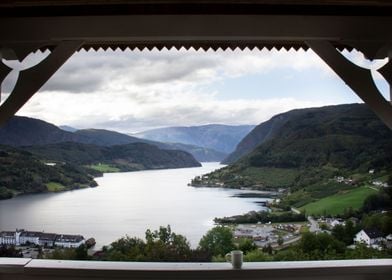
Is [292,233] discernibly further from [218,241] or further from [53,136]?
[53,136]

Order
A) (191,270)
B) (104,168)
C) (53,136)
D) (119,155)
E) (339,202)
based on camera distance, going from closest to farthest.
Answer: (191,270) → (339,202) → (53,136) → (104,168) → (119,155)

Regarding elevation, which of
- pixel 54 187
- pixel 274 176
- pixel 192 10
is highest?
pixel 192 10

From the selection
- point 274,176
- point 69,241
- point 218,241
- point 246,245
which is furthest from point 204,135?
point 69,241

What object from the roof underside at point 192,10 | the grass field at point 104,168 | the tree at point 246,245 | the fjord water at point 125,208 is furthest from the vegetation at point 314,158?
the roof underside at point 192,10

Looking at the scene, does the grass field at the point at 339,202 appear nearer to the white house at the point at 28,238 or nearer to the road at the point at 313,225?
the road at the point at 313,225

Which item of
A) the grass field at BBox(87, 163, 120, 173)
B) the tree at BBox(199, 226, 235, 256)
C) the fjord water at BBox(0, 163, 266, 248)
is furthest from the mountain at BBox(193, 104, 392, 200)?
the grass field at BBox(87, 163, 120, 173)

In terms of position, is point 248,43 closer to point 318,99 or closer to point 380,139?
point 318,99

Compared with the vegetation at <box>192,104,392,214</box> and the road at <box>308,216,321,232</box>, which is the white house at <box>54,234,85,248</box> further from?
the road at <box>308,216,321,232</box>
